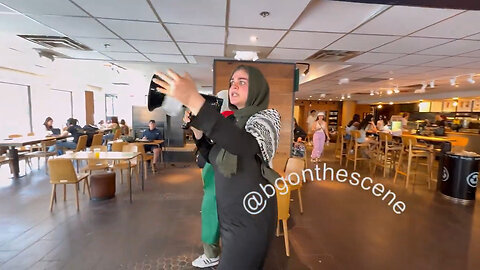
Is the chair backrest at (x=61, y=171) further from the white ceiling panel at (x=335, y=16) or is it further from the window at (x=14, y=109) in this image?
the window at (x=14, y=109)

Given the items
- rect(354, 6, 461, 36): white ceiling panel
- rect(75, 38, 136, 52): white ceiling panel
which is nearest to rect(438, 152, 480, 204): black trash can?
rect(354, 6, 461, 36): white ceiling panel

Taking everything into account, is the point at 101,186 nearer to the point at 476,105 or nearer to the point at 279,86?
the point at 279,86

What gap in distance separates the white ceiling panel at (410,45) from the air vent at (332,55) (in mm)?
451

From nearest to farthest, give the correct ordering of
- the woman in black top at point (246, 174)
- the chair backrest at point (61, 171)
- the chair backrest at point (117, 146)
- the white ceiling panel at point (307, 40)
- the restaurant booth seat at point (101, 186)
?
the woman in black top at point (246, 174) → the white ceiling panel at point (307, 40) → the chair backrest at point (61, 171) → the restaurant booth seat at point (101, 186) → the chair backrest at point (117, 146)

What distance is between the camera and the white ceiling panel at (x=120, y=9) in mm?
2424

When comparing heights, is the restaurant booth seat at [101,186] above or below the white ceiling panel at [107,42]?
below

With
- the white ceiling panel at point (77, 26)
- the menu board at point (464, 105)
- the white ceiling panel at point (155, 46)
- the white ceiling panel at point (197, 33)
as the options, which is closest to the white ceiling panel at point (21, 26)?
the white ceiling panel at point (77, 26)

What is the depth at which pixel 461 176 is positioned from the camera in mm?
4219

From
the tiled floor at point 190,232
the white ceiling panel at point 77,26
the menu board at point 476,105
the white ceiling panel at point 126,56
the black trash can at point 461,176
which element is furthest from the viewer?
the menu board at point 476,105

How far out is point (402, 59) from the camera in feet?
14.4

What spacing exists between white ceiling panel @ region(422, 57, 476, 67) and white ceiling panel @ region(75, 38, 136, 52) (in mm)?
5648

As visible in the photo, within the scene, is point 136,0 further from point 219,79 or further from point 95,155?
point 95,155

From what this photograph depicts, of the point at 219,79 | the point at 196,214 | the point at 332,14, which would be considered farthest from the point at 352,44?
the point at 196,214

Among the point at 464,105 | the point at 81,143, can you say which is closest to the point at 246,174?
the point at 81,143
